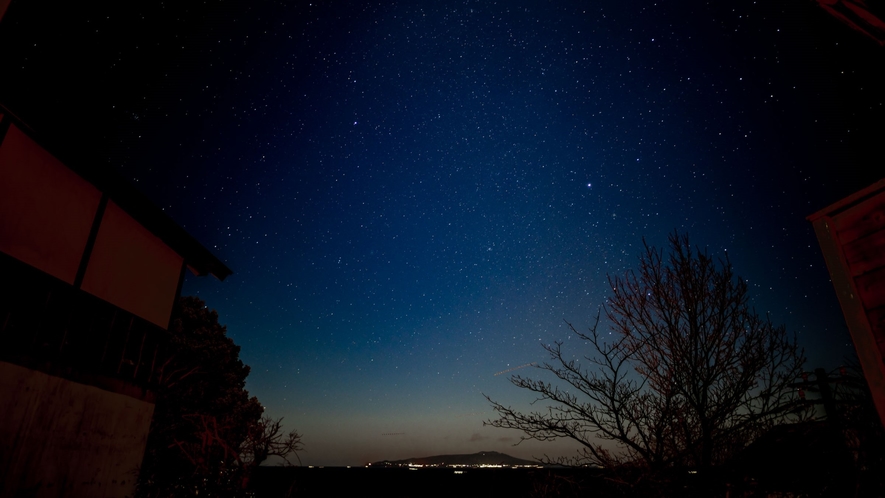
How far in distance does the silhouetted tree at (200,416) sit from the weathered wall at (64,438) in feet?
2.61

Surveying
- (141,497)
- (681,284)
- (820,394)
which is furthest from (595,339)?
(141,497)

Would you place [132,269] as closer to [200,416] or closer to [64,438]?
[64,438]

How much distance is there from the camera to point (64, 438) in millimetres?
6734

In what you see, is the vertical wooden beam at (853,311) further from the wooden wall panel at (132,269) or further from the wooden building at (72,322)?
the wooden wall panel at (132,269)

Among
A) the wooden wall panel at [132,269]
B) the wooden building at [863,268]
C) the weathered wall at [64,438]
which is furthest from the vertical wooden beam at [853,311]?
the wooden wall panel at [132,269]

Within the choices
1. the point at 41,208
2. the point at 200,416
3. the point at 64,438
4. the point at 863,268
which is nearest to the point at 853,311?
the point at 863,268

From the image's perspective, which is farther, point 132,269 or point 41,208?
point 132,269

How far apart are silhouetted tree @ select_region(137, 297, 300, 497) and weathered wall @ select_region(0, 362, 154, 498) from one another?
31.3 inches

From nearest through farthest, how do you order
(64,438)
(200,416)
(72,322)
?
1. (64,438)
2. (72,322)
3. (200,416)

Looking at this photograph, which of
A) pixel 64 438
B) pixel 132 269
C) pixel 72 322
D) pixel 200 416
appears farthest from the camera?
pixel 200 416

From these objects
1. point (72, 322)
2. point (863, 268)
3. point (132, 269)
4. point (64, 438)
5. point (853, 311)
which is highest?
point (132, 269)

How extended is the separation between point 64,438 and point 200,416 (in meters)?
6.10

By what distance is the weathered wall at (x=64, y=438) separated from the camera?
592 cm

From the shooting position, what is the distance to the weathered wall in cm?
592
